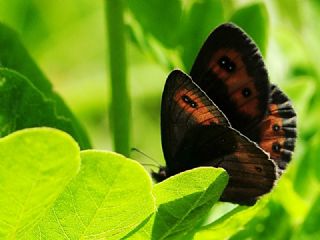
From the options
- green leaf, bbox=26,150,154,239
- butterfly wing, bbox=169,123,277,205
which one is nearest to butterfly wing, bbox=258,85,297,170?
butterfly wing, bbox=169,123,277,205

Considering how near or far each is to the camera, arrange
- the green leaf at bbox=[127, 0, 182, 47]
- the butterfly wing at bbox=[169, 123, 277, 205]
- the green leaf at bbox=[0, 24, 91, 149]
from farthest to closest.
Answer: the green leaf at bbox=[127, 0, 182, 47], the butterfly wing at bbox=[169, 123, 277, 205], the green leaf at bbox=[0, 24, 91, 149]

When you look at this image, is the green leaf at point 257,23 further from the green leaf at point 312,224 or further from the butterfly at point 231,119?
the green leaf at point 312,224

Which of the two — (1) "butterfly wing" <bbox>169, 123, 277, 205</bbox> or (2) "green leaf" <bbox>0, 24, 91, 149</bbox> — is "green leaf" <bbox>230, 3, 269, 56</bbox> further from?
(2) "green leaf" <bbox>0, 24, 91, 149</bbox>

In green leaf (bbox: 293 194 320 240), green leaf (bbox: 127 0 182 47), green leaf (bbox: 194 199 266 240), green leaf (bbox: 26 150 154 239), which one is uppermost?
green leaf (bbox: 127 0 182 47)

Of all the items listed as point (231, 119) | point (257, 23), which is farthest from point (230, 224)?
point (257, 23)

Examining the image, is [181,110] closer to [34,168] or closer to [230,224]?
[230,224]

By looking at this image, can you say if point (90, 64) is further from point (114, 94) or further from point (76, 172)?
→ point (76, 172)
